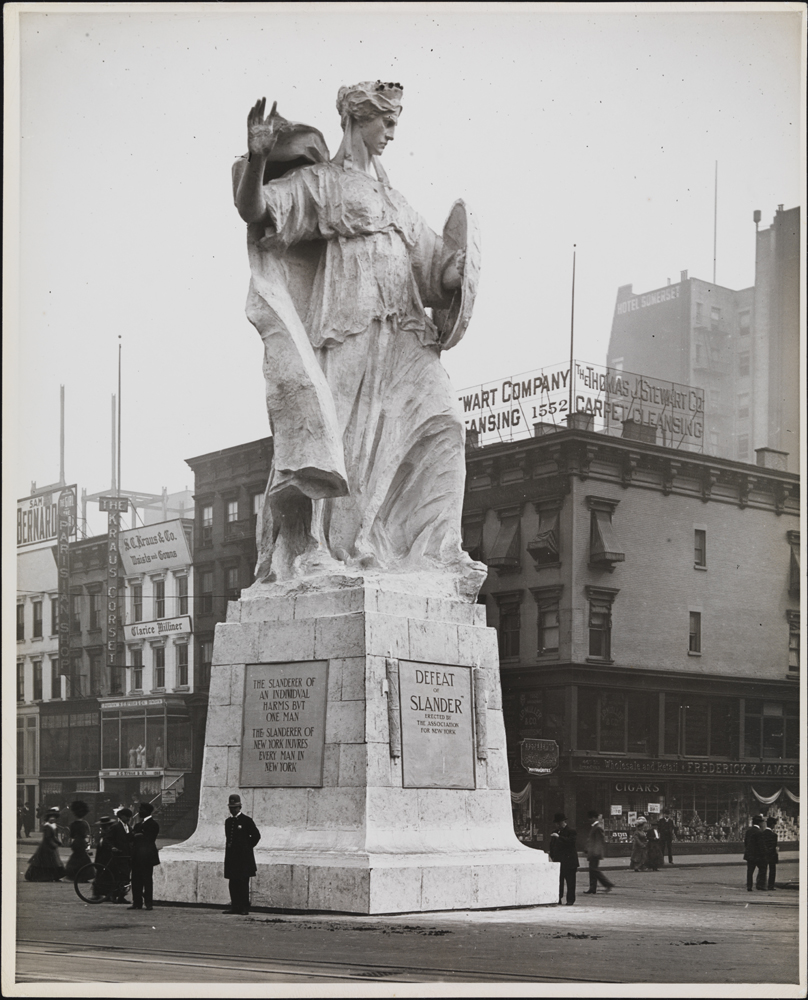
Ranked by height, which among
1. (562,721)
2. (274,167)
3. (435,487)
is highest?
(274,167)

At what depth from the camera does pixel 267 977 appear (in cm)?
939

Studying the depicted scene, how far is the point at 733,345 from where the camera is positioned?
5169cm

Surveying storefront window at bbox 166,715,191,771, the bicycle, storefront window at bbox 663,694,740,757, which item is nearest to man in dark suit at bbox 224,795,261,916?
the bicycle

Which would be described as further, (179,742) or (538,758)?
(179,742)

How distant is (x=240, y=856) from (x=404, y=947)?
Result: 2844 mm

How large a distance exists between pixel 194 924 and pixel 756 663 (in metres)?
34.8

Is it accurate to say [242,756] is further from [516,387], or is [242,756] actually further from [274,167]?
[516,387]

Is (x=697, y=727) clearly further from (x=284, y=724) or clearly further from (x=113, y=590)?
(x=284, y=724)

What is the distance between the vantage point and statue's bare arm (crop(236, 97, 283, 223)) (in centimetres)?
1410

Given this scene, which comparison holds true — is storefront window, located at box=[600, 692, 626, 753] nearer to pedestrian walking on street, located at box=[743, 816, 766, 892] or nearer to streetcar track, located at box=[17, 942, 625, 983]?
pedestrian walking on street, located at box=[743, 816, 766, 892]

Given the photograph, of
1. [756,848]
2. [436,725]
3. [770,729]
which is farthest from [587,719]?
[436,725]

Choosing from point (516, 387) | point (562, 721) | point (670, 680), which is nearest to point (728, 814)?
point (670, 680)

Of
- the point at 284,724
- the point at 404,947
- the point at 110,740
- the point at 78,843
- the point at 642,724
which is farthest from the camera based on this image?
the point at 110,740

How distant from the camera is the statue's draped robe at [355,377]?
1497cm
